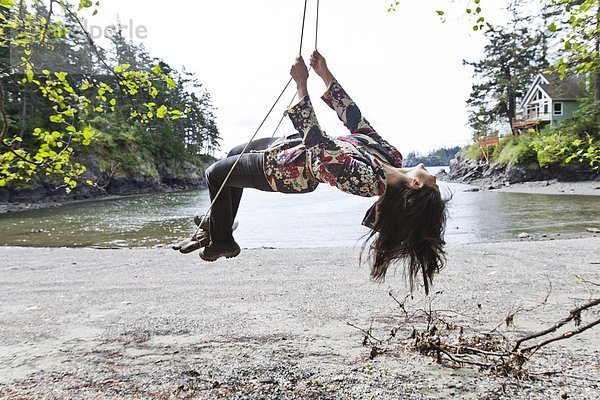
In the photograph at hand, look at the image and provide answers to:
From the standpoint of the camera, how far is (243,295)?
21.3ft

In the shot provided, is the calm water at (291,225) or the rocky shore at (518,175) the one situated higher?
the rocky shore at (518,175)

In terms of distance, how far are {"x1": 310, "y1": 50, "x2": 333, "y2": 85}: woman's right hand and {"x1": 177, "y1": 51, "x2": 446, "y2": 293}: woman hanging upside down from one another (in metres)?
0.53

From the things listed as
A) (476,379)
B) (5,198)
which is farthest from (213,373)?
(5,198)

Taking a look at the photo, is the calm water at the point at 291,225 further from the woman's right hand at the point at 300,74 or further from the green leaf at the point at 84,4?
the green leaf at the point at 84,4

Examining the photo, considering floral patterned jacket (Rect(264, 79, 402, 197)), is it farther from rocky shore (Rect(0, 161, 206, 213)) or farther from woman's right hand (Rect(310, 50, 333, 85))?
rocky shore (Rect(0, 161, 206, 213))

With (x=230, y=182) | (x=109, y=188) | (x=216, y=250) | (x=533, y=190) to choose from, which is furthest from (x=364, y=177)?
(x=109, y=188)

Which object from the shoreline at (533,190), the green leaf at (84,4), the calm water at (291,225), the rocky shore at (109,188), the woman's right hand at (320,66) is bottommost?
the calm water at (291,225)

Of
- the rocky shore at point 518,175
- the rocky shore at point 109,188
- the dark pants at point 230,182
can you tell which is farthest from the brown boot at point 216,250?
the rocky shore at point 518,175

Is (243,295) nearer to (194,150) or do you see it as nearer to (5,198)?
(5,198)

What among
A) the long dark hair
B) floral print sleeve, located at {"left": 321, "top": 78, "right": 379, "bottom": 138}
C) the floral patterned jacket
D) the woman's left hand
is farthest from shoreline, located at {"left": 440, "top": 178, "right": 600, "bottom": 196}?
the woman's left hand

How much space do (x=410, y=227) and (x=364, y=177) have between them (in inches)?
21.2

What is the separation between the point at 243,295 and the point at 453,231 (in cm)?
1212

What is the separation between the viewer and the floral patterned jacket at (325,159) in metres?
2.80

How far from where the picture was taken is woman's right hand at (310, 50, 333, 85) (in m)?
3.60
